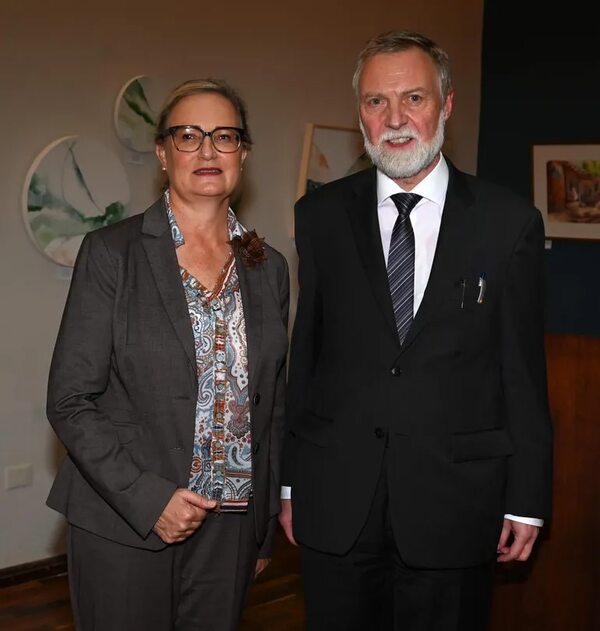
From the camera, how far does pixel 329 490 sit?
2.74m

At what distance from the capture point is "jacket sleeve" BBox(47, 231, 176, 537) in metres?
2.53

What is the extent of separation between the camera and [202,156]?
2670mm

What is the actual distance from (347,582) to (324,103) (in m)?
4.37

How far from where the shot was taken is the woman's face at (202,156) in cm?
268

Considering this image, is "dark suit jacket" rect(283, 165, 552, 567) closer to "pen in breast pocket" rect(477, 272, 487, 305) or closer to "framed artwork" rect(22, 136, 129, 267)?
"pen in breast pocket" rect(477, 272, 487, 305)

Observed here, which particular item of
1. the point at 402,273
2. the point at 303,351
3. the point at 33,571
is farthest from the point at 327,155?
the point at 402,273

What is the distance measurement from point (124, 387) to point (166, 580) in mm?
500

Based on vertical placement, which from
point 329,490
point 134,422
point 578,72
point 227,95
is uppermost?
point 578,72

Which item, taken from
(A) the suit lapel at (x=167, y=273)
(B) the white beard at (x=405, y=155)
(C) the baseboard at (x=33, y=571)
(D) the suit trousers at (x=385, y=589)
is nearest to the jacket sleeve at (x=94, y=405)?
(A) the suit lapel at (x=167, y=273)

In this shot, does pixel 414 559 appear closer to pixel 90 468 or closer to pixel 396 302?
pixel 396 302

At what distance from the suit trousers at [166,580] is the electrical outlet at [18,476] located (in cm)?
257

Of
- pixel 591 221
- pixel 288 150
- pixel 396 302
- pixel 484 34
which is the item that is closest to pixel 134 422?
pixel 396 302

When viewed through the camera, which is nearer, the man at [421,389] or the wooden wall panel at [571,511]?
the man at [421,389]

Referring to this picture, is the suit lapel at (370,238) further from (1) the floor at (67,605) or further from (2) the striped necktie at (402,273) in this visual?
(1) the floor at (67,605)
